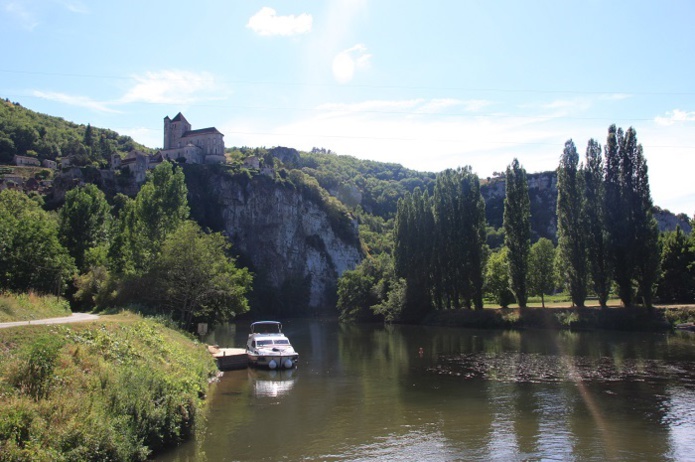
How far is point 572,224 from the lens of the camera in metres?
57.6

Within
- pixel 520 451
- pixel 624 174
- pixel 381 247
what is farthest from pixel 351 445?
pixel 381 247

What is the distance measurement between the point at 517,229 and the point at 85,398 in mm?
57563

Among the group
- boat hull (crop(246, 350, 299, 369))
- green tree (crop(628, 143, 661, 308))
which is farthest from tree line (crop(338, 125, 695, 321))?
boat hull (crop(246, 350, 299, 369))

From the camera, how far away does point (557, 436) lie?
56.5 feet

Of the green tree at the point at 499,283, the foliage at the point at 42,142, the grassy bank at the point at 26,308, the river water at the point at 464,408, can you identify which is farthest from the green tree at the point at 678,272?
the foliage at the point at 42,142

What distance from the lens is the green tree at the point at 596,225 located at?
55000 millimetres

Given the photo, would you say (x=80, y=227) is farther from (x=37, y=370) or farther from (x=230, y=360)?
(x=37, y=370)

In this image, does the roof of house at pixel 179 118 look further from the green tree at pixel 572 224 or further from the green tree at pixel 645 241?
the green tree at pixel 645 241

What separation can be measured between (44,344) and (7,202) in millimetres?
75062

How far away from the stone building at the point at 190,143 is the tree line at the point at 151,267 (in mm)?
91689

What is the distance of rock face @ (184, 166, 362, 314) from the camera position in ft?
412

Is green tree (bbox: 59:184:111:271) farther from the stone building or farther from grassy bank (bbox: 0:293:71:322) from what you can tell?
the stone building

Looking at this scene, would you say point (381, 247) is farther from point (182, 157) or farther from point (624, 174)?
point (624, 174)

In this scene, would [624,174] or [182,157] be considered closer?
[624,174]
